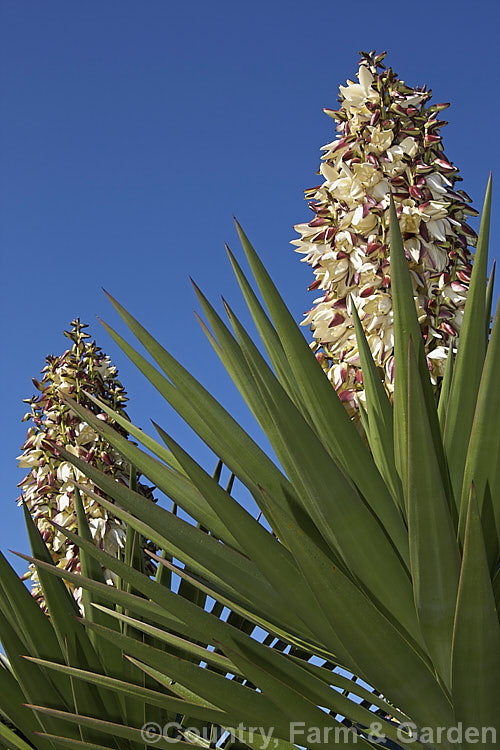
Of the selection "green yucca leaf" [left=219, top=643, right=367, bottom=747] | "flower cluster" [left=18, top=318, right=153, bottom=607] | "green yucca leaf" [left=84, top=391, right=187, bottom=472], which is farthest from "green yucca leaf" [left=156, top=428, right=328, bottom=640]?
"flower cluster" [left=18, top=318, right=153, bottom=607]

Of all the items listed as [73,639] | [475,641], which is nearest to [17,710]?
[73,639]

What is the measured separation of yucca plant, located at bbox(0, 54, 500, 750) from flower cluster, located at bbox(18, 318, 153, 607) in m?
1.05

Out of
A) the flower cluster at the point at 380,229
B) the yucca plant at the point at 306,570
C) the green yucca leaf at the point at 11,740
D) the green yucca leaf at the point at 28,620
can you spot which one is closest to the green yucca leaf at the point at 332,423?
the yucca plant at the point at 306,570

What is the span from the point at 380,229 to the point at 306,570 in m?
1.19

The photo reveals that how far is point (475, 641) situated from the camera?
0.85 metres

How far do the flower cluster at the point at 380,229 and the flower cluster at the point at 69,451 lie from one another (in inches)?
43.3

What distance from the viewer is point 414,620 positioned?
39.8 inches

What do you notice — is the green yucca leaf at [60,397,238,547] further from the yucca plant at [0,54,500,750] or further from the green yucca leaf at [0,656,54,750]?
the green yucca leaf at [0,656,54,750]

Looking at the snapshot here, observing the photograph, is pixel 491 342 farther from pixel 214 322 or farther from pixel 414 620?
pixel 214 322

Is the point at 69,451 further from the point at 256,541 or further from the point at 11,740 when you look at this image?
the point at 256,541

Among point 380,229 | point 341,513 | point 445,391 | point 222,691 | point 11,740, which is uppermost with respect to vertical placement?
point 380,229

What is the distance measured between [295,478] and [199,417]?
0.24 metres

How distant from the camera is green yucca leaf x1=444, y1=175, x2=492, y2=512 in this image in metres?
1.25

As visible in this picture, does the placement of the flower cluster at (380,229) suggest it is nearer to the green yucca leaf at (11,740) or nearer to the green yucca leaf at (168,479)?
the green yucca leaf at (168,479)
